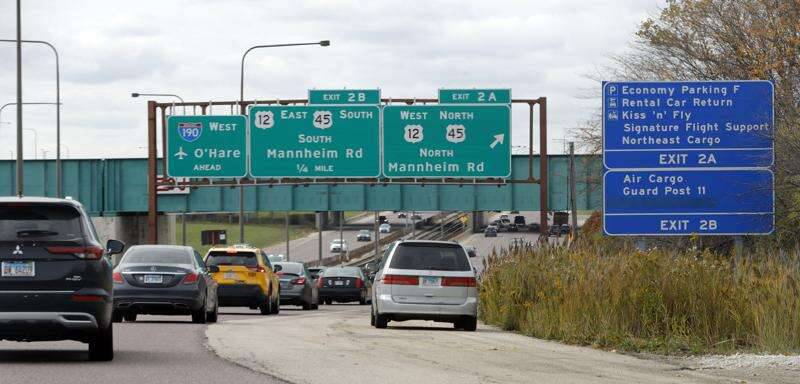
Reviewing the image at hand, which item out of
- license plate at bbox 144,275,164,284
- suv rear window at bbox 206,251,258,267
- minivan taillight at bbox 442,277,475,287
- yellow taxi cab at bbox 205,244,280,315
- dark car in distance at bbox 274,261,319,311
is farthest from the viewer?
dark car in distance at bbox 274,261,319,311

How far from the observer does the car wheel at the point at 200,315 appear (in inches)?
1060

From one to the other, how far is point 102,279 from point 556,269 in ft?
37.1

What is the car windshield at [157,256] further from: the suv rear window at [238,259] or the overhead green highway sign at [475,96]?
the overhead green highway sign at [475,96]

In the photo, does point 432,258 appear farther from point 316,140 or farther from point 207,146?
point 207,146

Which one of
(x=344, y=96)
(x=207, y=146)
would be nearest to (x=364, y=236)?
(x=344, y=96)

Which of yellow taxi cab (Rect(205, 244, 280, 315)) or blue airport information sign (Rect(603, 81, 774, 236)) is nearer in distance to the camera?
blue airport information sign (Rect(603, 81, 774, 236))

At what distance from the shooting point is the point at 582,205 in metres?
63.5

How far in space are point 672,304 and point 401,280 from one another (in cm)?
597

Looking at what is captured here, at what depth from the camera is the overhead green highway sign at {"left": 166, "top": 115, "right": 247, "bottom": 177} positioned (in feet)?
154

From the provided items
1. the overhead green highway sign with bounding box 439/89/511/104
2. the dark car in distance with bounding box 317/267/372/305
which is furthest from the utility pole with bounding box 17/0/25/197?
the dark car in distance with bounding box 317/267/372/305

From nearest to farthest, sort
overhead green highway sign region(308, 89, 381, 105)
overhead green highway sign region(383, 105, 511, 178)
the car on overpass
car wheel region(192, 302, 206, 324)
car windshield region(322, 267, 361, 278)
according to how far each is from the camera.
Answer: car wheel region(192, 302, 206, 324), overhead green highway sign region(383, 105, 511, 178), overhead green highway sign region(308, 89, 381, 105), car windshield region(322, 267, 361, 278), the car on overpass

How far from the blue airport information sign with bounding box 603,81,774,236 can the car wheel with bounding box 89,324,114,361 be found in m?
14.1

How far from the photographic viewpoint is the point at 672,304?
70.7ft

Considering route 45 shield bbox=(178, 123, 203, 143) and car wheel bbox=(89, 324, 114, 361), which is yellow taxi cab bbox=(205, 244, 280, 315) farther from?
car wheel bbox=(89, 324, 114, 361)
